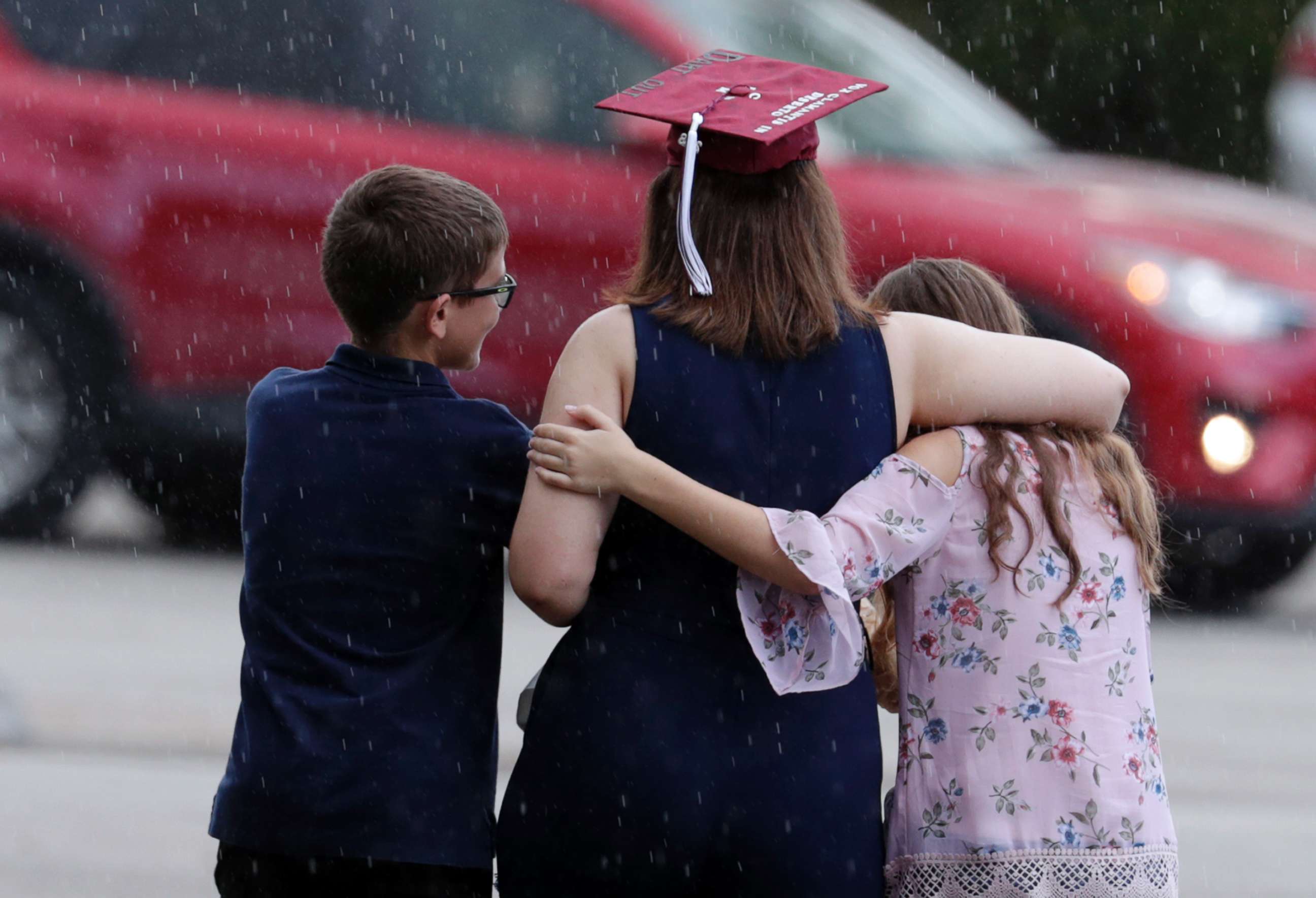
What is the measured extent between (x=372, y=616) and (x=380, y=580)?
0.05 m

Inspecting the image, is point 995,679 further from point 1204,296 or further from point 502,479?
point 1204,296

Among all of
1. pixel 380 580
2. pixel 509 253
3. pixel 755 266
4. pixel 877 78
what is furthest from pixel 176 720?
pixel 877 78

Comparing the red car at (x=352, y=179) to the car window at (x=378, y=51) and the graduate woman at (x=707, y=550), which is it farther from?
the graduate woman at (x=707, y=550)

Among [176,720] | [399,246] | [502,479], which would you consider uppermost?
Result: [399,246]

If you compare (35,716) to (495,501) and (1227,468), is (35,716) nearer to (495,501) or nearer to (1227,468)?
(495,501)

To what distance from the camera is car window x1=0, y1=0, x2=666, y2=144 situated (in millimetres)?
6625

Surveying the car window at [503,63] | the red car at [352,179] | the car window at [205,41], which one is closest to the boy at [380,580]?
the red car at [352,179]

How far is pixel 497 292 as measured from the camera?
2604 mm

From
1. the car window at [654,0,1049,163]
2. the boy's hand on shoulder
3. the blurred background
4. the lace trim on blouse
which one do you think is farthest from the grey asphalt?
the boy's hand on shoulder

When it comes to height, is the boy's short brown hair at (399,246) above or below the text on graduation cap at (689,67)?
below

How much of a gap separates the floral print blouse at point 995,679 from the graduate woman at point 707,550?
2.2 inches

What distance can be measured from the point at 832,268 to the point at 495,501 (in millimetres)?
531

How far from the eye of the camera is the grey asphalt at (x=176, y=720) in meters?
4.26

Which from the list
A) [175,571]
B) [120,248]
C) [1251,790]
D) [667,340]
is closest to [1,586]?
[175,571]
